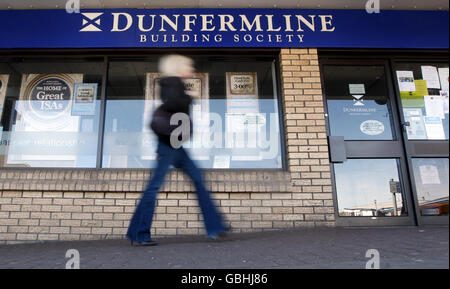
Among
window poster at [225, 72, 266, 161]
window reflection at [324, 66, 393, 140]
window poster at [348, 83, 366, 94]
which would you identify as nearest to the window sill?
window poster at [225, 72, 266, 161]

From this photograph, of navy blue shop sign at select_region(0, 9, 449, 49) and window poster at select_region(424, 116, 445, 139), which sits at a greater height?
navy blue shop sign at select_region(0, 9, 449, 49)

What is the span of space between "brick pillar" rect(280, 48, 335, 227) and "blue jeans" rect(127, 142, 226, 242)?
138cm

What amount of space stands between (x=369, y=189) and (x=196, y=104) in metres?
2.53

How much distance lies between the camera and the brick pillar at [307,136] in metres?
3.74

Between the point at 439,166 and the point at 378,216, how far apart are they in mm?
1112

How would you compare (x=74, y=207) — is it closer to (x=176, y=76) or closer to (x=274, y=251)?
(x=176, y=76)

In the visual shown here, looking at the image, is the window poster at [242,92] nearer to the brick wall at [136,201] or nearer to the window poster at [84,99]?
Answer: the brick wall at [136,201]

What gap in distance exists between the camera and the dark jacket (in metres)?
2.71

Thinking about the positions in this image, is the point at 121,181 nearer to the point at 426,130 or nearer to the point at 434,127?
the point at 426,130

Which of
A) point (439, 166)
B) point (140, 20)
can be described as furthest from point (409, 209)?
point (140, 20)

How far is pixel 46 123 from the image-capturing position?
4.23 meters

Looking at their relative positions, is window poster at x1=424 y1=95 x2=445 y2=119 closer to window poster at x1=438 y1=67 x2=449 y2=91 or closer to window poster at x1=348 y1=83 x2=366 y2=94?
window poster at x1=438 y1=67 x2=449 y2=91

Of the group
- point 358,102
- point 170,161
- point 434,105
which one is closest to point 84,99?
point 170,161

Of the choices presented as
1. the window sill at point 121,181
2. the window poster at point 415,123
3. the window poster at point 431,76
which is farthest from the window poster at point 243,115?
the window poster at point 431,76
